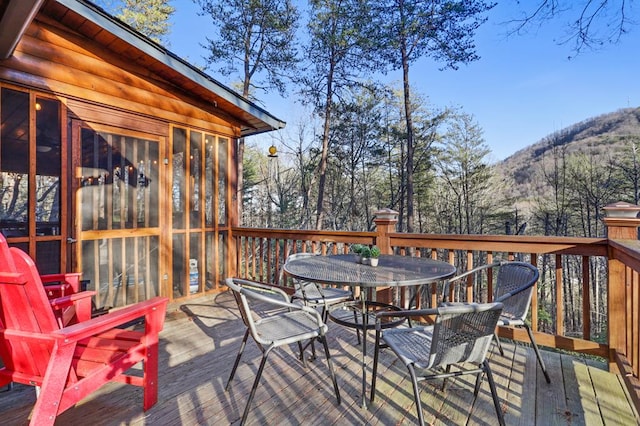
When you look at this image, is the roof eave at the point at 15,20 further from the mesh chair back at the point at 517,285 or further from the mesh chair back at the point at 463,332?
the mesh chair back at the point at 517,285

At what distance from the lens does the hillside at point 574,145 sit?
13227 millimetres

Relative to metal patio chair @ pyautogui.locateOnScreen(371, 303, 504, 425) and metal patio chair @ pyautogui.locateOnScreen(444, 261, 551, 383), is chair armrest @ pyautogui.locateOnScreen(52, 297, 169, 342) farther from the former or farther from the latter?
metal patio chair @ pyautogui.locateOnScreen(444, 261, 551, 383)

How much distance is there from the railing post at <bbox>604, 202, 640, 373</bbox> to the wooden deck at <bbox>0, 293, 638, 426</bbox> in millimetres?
245

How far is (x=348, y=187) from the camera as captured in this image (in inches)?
550

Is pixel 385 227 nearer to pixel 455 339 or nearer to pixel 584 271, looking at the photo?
pixel 584 271

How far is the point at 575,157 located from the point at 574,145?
3.54 feet

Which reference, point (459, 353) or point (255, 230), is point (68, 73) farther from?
point (459, 353)

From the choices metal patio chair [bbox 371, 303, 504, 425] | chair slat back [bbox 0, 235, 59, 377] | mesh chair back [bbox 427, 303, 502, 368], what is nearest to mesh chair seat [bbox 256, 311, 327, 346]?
metal patio chair [bbox 371, 303, 504, 425]

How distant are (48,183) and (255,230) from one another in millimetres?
2355

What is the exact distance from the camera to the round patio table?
195 centimetres

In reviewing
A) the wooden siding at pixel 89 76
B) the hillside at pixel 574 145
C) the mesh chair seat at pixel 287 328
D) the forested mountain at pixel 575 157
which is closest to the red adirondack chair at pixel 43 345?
the mesh chair seat at pixel 287 328

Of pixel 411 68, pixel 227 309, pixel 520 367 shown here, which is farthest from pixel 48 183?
pixel 411 68

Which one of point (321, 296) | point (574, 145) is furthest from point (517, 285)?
point (574, 145)

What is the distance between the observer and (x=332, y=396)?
6.82 feet
